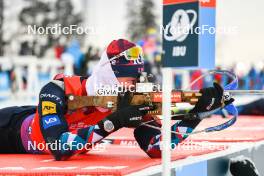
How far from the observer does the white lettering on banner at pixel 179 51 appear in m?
2.91

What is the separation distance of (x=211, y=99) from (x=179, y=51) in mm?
900

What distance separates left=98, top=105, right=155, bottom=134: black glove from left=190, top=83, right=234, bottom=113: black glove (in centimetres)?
31

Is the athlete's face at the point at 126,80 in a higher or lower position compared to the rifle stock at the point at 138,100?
higher

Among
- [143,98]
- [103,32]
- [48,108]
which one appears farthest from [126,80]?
[103,32]

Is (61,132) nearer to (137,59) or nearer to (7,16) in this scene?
(137,59)

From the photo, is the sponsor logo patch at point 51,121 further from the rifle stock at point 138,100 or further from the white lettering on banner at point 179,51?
the white lettering on banner at point 179,51

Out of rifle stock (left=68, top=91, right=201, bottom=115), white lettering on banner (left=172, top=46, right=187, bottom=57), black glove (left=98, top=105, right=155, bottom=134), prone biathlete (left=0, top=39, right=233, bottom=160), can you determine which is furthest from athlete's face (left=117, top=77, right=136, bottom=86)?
white lettering on banner (left=172, top=46, right=187, bottom=57)

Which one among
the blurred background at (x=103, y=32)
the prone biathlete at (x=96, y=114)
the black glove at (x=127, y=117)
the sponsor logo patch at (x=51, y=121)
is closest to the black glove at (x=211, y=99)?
the prone biathlete at (x=96, y=114)

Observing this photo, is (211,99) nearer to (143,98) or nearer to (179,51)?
(143,98)

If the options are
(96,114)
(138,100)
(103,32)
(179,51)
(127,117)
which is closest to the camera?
(179,51)

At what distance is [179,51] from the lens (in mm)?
2924

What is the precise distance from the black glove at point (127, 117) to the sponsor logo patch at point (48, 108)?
37 cm

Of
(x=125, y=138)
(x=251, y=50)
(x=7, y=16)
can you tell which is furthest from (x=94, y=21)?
(x=125, y=138)

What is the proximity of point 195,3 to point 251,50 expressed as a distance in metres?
29.6
